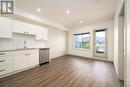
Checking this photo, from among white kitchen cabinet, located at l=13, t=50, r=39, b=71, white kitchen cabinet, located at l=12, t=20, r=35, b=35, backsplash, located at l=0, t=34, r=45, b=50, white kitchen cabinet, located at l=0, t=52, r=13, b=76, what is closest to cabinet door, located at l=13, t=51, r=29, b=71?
white kitchen cabinet, located at l=13, t=50, r=39, b=71

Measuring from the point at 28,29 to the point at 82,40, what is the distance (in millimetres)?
4462

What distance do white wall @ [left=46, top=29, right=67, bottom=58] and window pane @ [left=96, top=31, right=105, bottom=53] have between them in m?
2.98

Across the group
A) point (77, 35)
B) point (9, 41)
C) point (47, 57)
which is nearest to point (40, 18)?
point (9, 41)

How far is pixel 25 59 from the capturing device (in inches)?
117

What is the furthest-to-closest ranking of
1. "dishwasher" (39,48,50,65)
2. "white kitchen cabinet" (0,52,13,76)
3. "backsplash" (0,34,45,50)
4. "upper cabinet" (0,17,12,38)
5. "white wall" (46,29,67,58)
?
"white wall" (46,29,67,58), "dishwasher" (39,48,50,65), "backsplash" (0,34,45,50), "upper cabinet" (0,17,12,38), "white kitchen cabinet" (0,52,13,76)

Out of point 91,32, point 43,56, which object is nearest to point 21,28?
point 43,56

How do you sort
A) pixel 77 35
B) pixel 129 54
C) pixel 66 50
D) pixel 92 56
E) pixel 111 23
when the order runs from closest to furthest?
pixel 129 54, pixel 111 23, pixel 92 56, pixel 77 35, pixel 66 50

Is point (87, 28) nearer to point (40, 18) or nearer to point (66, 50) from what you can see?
point (66, 50)

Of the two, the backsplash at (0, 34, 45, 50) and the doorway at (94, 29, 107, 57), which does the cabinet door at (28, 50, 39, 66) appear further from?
the doorway at (94, 29, 107, 57)

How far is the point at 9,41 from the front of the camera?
2.98 m

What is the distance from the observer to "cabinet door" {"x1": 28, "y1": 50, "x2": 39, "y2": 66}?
3.19 meters

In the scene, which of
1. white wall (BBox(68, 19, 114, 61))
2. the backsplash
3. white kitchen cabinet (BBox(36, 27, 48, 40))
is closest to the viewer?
the backsplash

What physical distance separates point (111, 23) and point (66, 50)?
4408 millimetres

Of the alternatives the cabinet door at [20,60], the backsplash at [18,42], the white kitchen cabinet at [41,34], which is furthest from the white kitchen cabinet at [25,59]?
the white kitchen cabinet at [41,34]
